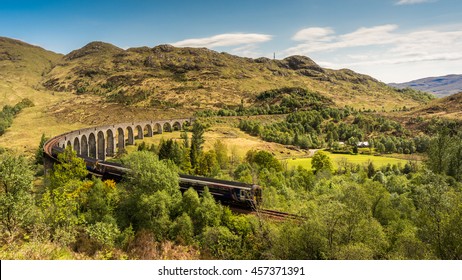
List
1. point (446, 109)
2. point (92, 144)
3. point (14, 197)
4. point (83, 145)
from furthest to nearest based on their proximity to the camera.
Answer: point (446, 109)
point (92, 144)
point (83, 145)
point (14, 197)

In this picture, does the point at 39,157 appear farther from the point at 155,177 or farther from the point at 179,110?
the point at 179,110

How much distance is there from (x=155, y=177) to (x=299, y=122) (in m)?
133

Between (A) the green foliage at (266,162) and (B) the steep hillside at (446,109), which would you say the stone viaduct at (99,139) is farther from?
(B) the steep hillside at (446,109)

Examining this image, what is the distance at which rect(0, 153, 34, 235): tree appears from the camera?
2206 cm

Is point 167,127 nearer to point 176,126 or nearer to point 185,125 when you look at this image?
point 176,126

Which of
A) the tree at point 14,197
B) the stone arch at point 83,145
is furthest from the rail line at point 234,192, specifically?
the stone arch at point 83,145

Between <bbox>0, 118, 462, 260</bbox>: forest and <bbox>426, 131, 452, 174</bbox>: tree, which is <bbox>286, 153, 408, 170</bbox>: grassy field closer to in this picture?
<bbox>426, 131, 452, 174</bbox>: tree

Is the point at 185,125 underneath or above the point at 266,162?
above

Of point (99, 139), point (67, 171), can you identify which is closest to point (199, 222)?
point (67, 171)

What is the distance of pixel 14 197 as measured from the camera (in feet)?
77.0

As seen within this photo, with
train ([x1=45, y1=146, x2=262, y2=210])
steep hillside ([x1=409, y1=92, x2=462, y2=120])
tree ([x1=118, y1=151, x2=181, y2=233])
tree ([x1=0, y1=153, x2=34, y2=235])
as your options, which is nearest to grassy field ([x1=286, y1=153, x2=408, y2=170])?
train ([x1=45, y1=146, x2=262, y2=210])

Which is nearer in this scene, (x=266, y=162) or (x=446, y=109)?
(x=266, y=162)

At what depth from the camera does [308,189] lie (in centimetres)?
5969

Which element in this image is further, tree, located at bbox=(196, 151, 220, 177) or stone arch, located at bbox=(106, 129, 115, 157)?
stone arch, located at bbox=(106, 129, 115, 157)
